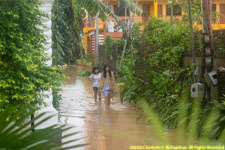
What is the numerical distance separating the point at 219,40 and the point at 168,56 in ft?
7.68

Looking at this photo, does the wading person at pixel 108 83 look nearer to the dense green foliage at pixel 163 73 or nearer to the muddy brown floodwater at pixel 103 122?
the muddy brown floodwater at pixel 103 122

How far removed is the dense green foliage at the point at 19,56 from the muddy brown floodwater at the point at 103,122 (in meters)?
0.92

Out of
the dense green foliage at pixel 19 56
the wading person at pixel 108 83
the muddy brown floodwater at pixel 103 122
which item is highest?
the dense green foliage at pixel 19 56

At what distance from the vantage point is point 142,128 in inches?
385

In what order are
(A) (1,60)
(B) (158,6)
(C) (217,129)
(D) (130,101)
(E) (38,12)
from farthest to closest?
(B) (158,6)
(D) (130,101)
(C) (217,129)
(E) (38,12)
(A) (1,60)

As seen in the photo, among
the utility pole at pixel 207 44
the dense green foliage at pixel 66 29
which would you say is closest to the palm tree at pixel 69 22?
the dense green foliage at pixel 66 29

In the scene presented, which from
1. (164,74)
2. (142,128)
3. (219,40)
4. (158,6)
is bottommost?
(142,128)

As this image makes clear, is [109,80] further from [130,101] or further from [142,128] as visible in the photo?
[142,128]

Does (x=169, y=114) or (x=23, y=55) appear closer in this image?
(x=23, y=55)

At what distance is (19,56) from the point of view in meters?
5.98

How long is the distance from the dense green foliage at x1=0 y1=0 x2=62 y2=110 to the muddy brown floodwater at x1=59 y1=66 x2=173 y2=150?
92 centimetres

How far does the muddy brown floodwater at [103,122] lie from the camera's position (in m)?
8.11

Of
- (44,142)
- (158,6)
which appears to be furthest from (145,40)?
(158,6)

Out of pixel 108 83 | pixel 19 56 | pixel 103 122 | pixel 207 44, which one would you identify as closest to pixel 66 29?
pixel 108 83
